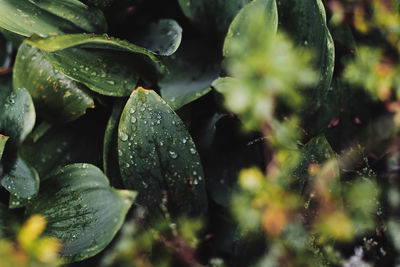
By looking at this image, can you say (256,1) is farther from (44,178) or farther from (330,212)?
(44,178)

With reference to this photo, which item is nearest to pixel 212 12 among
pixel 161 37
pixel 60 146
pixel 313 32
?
pixel 161 37

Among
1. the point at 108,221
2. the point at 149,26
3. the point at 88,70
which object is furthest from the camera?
the point at 149,26

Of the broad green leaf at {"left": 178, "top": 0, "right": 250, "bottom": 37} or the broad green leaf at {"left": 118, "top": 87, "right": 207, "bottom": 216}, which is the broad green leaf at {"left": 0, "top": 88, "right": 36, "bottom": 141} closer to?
the broad green leaf at {"left": 118, "top": 87, "right": 207, "bottom": 216}

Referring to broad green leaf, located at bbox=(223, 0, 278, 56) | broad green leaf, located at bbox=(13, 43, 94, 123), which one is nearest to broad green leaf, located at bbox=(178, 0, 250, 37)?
broad green leaf, located at bbox=(223, 0, 278, 56)

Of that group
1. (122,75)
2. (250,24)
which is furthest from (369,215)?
(122,75)

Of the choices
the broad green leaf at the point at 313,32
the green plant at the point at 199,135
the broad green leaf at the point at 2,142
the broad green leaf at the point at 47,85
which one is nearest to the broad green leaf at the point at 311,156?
the green plant at the point at 199,135

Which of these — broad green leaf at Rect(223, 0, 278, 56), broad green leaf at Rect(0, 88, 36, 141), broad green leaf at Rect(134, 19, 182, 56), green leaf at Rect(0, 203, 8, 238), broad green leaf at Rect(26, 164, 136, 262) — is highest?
broad green leaf at Rect(223, 0, 278, 56)

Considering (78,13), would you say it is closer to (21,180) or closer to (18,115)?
(18,115)
